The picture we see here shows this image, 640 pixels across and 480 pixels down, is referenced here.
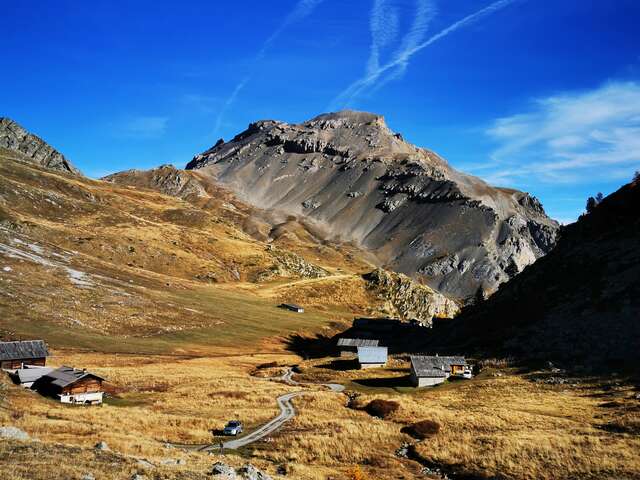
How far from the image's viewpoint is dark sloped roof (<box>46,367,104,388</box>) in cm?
5978

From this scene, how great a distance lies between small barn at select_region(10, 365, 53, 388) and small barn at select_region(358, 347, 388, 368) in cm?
5590

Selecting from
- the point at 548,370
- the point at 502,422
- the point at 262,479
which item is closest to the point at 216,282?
the point at 548,370

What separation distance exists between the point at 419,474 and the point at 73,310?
99721 mm

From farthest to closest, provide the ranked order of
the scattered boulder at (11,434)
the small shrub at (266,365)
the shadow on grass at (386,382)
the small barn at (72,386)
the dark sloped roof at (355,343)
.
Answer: the dark sloped roof at (355,343) → the small shrub at (266,365) → the shadow on grass at (386,382) → the small barn at (72,386) → the scattered boulder at (11,434)

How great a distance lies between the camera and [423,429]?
5094cm

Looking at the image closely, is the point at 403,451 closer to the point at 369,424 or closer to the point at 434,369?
the point at 369,424

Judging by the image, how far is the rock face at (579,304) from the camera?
270 feet

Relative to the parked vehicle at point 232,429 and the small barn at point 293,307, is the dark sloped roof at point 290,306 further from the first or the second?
the parked vehicle at point 232,429

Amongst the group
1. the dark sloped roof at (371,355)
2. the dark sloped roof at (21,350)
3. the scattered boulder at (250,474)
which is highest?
the dark sloped roof at (21,350)

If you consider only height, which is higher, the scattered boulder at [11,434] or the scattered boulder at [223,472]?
the scattered boulder at [11,434]

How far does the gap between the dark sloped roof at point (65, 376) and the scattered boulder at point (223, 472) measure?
120 feet

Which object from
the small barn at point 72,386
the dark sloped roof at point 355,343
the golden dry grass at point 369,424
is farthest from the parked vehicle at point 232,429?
the dark sloped roof at point 355,343

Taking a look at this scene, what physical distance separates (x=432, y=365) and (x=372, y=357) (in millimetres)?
19886

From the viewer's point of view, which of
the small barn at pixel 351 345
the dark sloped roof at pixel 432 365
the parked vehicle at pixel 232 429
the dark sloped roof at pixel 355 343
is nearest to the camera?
the parked vehicle at pixel 232 429
